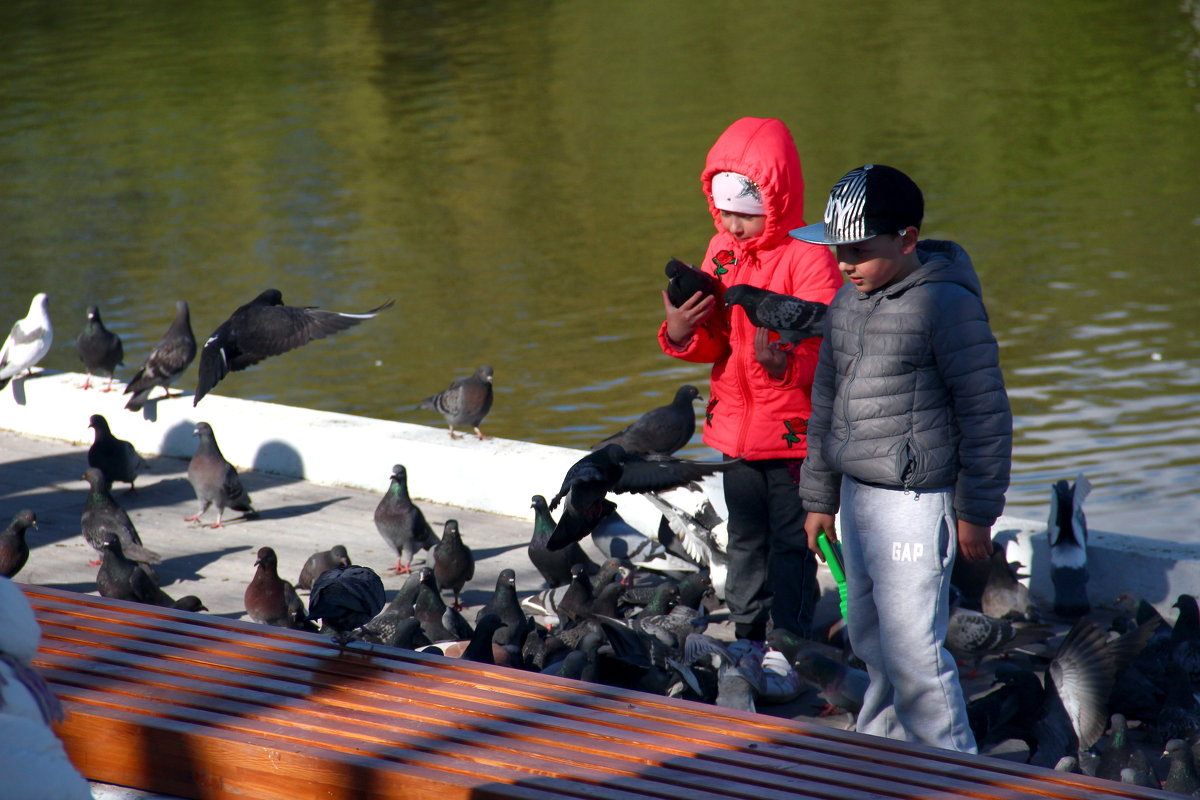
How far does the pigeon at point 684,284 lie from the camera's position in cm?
437

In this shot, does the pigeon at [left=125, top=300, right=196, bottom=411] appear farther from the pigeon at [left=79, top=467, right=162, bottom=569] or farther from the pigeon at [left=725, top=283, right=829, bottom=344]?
the pigeon at [left=725, top=283, right=829, bottom=344]

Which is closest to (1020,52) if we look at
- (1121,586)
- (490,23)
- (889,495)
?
(490,23)

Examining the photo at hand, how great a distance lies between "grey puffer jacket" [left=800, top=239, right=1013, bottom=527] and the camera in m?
3.27

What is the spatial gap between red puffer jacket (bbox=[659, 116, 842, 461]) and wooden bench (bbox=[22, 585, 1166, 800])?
4.31 ft

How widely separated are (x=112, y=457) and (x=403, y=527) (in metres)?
1.72

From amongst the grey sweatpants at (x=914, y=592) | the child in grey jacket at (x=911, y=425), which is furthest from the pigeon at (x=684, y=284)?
the grey sweatpants at (x=914, y=592)

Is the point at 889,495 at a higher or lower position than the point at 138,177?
higher

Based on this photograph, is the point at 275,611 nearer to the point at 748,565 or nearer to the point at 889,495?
the point at 748,565

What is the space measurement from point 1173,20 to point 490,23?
1530cm

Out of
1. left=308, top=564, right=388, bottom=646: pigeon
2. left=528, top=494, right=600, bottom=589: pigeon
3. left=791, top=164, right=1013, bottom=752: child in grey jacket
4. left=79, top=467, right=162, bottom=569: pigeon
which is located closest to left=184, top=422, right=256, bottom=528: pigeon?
left=79, top=467, right=162, bottom=569: pigeon

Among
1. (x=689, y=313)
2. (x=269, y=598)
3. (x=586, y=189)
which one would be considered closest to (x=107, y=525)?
(x=269, y=598)

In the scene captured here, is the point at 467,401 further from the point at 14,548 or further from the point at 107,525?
the point at 14,548

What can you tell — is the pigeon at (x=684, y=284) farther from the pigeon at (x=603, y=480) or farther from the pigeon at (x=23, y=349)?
the pigeon at (x=23, y=349)

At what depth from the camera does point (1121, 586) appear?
495cm
